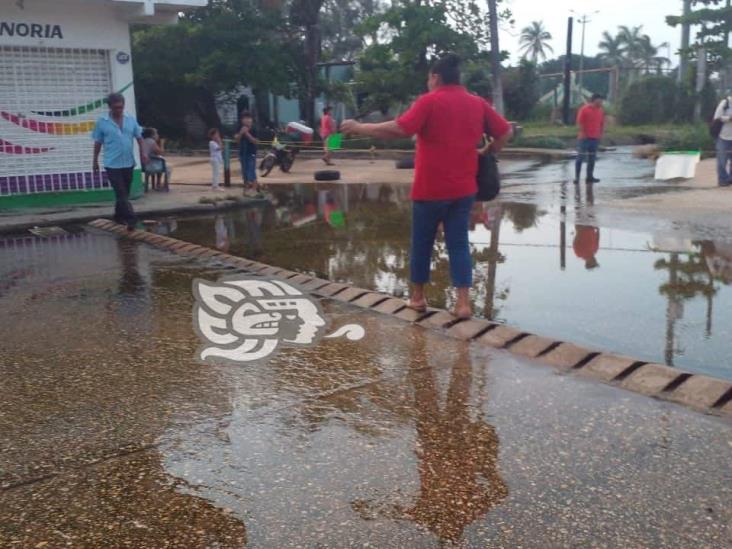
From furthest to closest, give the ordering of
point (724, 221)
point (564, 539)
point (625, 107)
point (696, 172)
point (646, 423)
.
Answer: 1. point (625, 107)
2. point (696, 172)
3. point (724, 221)
4. point (646, 423)
5. point (564, 539)

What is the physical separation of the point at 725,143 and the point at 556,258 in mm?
7181

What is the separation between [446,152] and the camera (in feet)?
16.9

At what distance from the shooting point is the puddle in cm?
511

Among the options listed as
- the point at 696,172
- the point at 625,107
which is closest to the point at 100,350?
the point at 696,172

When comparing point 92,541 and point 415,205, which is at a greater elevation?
point 415,205

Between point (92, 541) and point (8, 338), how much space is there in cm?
294

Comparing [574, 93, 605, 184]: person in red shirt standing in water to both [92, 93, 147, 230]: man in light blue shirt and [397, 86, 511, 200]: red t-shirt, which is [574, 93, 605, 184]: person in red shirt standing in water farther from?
[397, 86, 511, 200]: red t-shirt

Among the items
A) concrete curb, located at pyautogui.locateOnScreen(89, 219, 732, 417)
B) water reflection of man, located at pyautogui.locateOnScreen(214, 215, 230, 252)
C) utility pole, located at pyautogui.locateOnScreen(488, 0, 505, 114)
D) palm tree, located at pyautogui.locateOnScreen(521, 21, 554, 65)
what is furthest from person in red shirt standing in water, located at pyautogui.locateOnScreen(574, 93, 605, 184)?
palm tree, located at pyautogui.locateOnScreen(521, 21, 554, 65)

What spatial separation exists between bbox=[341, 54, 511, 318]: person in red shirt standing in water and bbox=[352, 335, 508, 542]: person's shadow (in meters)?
1.30

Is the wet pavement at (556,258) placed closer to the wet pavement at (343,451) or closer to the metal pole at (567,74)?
the wet pavement at (343,451)

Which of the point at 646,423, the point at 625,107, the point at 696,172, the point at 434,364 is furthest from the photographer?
the point at 625,107

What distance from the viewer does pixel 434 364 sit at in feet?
14.7

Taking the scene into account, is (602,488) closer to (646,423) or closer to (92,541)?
(646,423)

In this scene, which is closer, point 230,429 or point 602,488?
point 602,488
